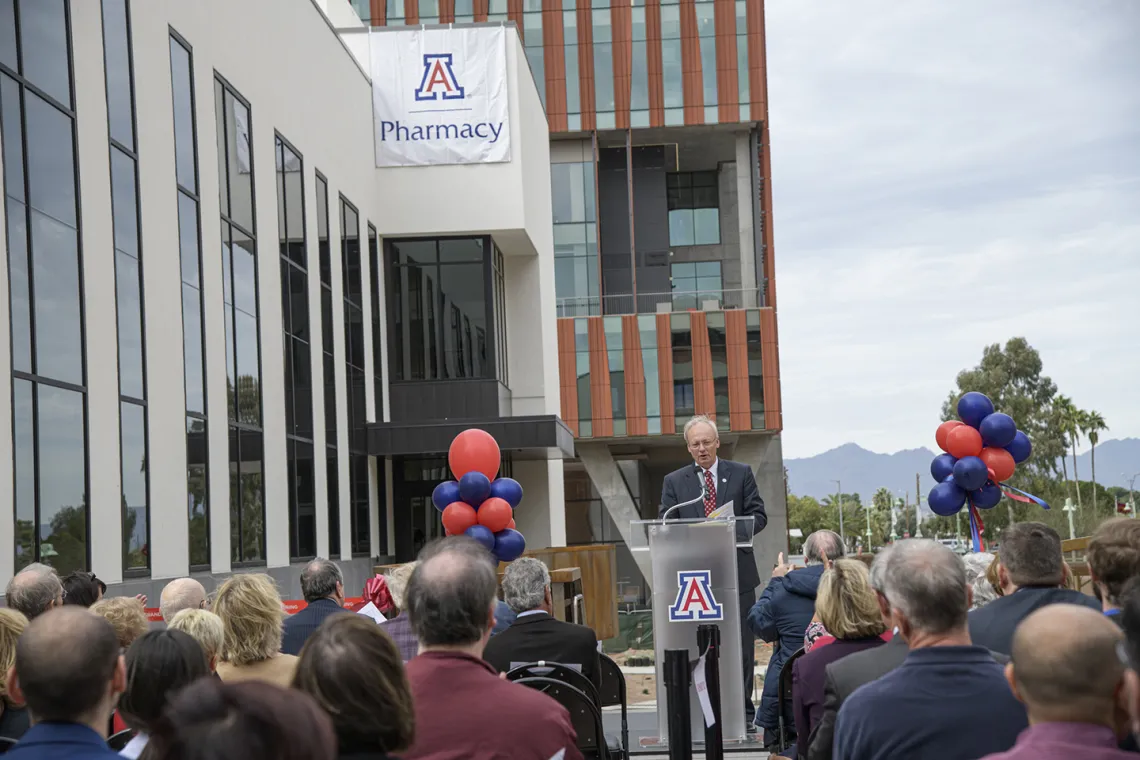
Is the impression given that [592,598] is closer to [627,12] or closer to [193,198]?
[193,198]

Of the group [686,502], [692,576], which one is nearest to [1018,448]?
[686,502]

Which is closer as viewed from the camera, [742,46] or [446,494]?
[446,494]

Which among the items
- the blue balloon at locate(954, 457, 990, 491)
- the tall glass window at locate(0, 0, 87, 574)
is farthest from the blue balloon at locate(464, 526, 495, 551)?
the blue balloon at locate(954, 457, 990, 491)

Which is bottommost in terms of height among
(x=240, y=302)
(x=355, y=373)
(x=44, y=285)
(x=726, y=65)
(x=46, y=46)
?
(x=355, y=373)

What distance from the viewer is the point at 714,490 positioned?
9.02 metres

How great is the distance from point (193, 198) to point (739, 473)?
9874 millimetres

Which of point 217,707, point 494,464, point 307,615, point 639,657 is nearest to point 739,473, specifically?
point 307,615

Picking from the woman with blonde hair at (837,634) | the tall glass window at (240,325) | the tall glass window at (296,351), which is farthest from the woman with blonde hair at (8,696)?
the tall glass window at (296,351)

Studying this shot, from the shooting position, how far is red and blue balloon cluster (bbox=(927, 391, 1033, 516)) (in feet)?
34.7

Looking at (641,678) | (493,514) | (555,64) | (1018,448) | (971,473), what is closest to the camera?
(971,473)

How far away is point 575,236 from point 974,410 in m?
36.8

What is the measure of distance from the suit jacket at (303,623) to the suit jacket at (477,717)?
3223 mm

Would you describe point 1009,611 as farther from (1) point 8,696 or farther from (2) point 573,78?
(2) point 573,78

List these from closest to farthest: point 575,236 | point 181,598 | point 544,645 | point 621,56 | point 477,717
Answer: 1. point 477,717
2. point 544,645
3. point 181,598
4. point 621,56
5. point 575,236
